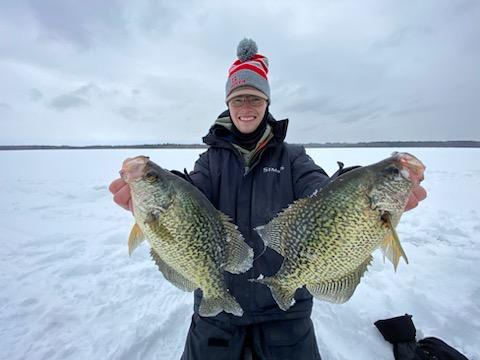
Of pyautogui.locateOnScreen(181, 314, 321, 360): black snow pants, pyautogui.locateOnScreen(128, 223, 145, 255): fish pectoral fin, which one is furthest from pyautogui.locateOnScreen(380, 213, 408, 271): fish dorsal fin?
pyautogui.locateOnScreen(128, 223, 145, 255): fish pectoral fin

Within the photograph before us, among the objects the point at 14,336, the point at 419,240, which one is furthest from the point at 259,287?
the point at 419,240

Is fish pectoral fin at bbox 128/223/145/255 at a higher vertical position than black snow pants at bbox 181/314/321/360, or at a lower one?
higher

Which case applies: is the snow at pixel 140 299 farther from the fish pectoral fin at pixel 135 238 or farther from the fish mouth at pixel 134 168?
the fish mouth at pixel 134 168

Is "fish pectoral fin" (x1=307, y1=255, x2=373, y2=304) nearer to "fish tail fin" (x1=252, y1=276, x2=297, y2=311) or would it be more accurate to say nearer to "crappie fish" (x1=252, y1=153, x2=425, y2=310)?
"crappie fish" (x1=252, y1=153, x2=425, y2=310)

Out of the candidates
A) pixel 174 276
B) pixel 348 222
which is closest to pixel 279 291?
pixel 348 222

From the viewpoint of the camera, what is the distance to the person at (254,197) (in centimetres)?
236

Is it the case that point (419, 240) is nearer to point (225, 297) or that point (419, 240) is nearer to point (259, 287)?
point (259, 287)

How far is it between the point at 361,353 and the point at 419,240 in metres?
3.72

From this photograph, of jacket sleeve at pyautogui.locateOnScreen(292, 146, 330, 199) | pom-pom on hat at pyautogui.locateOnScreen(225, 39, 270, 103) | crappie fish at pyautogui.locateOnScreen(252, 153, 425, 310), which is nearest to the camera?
crappie fish at pyautogui.locateOnScreen(252, 153, 425, 310)

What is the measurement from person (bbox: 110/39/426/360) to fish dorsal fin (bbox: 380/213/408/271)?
535 millimetres

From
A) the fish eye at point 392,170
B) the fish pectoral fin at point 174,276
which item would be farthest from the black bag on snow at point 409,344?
the fish pectoral fin at point 174,276

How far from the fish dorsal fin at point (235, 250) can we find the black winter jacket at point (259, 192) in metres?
0.30

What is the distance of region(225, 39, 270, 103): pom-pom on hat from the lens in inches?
99.0

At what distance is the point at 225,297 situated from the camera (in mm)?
2041
